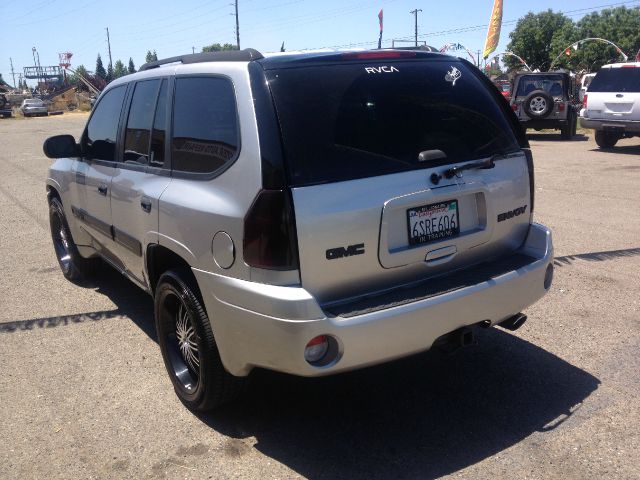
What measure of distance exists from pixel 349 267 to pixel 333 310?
0.21 metres

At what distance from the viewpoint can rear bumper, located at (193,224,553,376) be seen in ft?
9.08

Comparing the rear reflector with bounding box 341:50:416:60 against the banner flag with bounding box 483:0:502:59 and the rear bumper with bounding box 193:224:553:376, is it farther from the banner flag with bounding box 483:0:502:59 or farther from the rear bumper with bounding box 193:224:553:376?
the banner flag with bounding box 483:0:502:59

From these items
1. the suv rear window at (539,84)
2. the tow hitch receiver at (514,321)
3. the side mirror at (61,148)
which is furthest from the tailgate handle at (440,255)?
the suv rear window at (539,84)

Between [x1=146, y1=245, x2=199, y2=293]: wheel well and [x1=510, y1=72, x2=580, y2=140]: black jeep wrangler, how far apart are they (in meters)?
15.6

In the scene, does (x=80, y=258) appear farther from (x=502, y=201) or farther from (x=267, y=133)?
(x=502, y=201)

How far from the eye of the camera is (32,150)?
21.1 meters

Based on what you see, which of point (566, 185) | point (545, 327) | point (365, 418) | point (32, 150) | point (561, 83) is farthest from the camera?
point (32, 150)

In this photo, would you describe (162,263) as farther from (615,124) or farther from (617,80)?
(617,80)

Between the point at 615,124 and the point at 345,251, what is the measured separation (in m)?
13.2

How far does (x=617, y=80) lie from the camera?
14.4 meters

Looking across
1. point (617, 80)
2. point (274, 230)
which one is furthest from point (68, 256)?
point (617, 80)

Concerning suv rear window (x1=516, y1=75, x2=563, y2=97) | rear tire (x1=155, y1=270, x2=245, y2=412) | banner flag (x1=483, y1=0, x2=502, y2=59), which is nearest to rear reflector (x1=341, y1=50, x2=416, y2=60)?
rear tire (x1=155, y1=270, x2=245, y2=412)

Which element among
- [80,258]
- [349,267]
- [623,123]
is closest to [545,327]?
[349,267]

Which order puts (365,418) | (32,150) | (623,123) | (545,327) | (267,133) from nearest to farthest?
(267,133) → (365,418) → (545,327) → (623,123) → (32,150)
